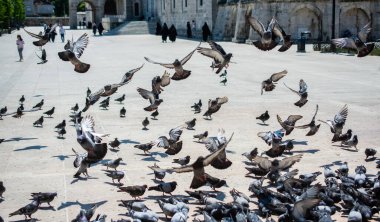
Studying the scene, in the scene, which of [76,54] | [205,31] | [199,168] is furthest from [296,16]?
[199,168]

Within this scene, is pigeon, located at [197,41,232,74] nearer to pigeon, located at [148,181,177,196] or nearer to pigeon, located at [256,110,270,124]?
pigeon, located at [256,110,270,124]

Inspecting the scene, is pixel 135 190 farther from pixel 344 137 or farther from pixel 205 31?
pixel 205 31


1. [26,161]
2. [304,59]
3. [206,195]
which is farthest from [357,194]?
[304,59]

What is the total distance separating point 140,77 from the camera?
19.4 metres

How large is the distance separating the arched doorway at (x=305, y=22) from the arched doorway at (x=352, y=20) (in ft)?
5.38

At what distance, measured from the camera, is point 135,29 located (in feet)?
204

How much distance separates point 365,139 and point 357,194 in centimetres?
386

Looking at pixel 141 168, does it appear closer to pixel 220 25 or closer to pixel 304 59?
pixel 304 59

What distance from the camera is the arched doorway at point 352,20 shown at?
37219 millimetres

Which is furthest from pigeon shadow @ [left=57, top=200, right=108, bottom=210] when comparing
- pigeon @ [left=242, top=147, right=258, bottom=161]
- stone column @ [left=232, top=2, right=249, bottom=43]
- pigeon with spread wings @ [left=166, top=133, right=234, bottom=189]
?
stone column @ [left=232, top=2, right=249, bottom=43]

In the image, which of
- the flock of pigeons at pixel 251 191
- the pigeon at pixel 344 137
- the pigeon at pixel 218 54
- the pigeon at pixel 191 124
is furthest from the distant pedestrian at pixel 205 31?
the flock of pigeons at pixel 251 191

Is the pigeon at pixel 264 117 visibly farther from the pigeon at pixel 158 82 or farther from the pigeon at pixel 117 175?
the pigeon at pixel 117 175

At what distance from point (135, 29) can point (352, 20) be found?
29980mm

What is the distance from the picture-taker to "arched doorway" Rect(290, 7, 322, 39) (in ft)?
120
